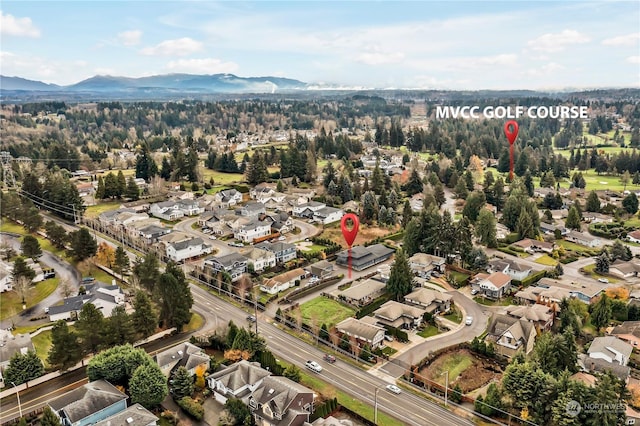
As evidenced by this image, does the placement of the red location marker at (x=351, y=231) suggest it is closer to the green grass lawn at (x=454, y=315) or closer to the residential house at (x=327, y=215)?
the residential house at (x=327, y=215)

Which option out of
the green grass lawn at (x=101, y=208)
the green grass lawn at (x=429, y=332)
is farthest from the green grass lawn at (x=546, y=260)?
the green grass lawn at (x=101, y=208)

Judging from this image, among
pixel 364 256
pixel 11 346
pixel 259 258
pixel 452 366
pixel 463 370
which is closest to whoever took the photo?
pixel 11 346

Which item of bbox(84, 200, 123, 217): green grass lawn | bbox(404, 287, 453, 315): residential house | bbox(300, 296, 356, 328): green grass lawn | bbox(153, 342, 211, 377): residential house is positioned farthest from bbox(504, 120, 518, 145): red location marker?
bbox(84, 200, 123, 217): green grass lawn

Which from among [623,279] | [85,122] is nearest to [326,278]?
[623,279]

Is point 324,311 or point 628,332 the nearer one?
point 628,332

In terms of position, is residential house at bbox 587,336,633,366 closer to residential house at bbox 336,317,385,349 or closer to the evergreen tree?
residential house at bbox 336,317,385,349

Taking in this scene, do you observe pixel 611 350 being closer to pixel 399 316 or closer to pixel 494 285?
pixel 494 285

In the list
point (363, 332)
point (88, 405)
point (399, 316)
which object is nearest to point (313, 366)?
point (363, 332)
